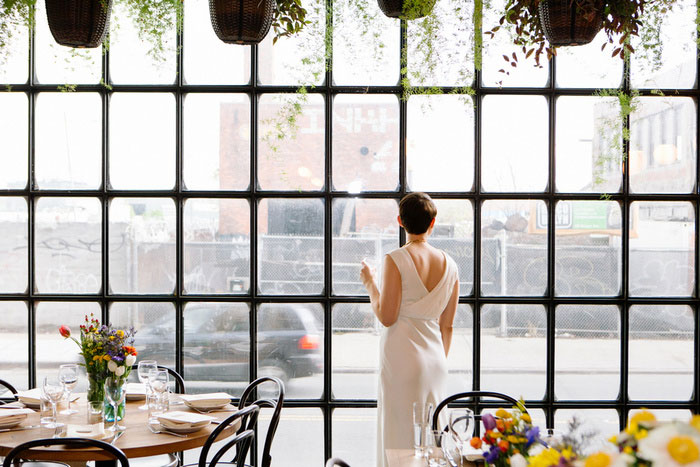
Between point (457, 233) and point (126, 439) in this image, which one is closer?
point (126, 439)

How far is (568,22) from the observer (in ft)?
8.52

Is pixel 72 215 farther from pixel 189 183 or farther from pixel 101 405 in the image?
pixel 101 405

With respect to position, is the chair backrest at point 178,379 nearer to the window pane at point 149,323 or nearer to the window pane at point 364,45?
the window pane at point 149,323

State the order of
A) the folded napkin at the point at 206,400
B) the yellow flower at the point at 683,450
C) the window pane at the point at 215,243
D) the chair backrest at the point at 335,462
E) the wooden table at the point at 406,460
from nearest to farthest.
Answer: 1. the yellow flower at the point at 683,450
2. the chair backrest at the point at 335,462
3. the wooden table at the point at 406,460
4. the folded napkin at the point at 206,400
5. the window pane at the point at 215,243

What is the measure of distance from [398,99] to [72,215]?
182 cm

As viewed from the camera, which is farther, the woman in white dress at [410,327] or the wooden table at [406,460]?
the woman in white dress at [410,327]

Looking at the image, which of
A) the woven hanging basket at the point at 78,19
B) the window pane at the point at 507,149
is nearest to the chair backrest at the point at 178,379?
the woven hanging basket at the point at 78,19

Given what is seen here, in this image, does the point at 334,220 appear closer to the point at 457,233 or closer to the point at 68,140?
the point at 457,233

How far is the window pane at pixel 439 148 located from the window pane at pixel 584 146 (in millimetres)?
480

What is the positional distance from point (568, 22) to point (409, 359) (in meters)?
1.56

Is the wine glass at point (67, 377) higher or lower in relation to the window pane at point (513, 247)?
lower

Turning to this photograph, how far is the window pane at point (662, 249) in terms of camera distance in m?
3.40

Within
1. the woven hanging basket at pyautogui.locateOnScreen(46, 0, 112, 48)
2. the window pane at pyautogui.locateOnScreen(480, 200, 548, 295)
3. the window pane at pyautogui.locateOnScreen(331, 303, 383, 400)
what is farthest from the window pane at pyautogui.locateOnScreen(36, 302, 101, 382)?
the window pane at pyautogui.locateOnScreen(480, 200, 548, 295)

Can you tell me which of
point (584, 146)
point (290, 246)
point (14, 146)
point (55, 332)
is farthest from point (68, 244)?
point (584, 146)
